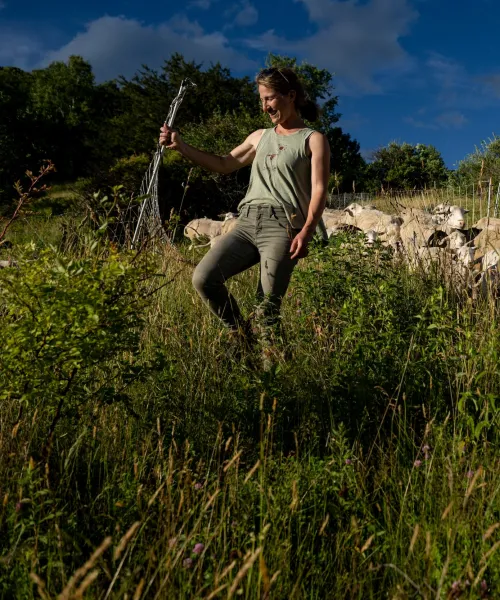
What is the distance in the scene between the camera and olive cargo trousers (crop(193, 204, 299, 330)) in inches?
152

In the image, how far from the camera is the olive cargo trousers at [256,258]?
12.7 feet

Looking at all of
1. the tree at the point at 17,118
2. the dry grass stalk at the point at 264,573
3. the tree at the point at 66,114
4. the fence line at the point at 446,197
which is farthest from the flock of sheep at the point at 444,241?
the tree at the point at 66,114

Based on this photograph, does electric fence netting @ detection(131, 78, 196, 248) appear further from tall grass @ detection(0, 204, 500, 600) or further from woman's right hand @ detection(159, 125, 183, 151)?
tall grass @ detection(0, 204, 500, 600)

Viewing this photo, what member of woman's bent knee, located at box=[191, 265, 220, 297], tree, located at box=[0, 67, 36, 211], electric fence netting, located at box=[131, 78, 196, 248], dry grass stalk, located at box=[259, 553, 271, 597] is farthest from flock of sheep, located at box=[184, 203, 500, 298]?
tree, located at box=[0, 67, 36, 211]

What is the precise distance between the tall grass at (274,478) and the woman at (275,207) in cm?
37

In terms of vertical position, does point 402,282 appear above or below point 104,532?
above

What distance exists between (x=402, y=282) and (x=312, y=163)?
166 centimetres

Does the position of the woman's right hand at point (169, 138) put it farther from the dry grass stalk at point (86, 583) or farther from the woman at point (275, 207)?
the dry grass stalk at point (86, 583)

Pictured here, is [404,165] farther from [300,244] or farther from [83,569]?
[83,569]

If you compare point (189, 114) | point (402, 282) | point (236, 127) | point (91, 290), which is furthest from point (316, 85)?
point (91, 290)

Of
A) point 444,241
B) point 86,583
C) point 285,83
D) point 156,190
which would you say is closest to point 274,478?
point 86,583

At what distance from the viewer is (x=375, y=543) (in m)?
2.11

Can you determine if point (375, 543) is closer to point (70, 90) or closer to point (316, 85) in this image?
point (316, 85)

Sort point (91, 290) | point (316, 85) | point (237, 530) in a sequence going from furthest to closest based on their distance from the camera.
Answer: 1. point (316, 85)
2. point (91, 290)
3. point (237, 530)
